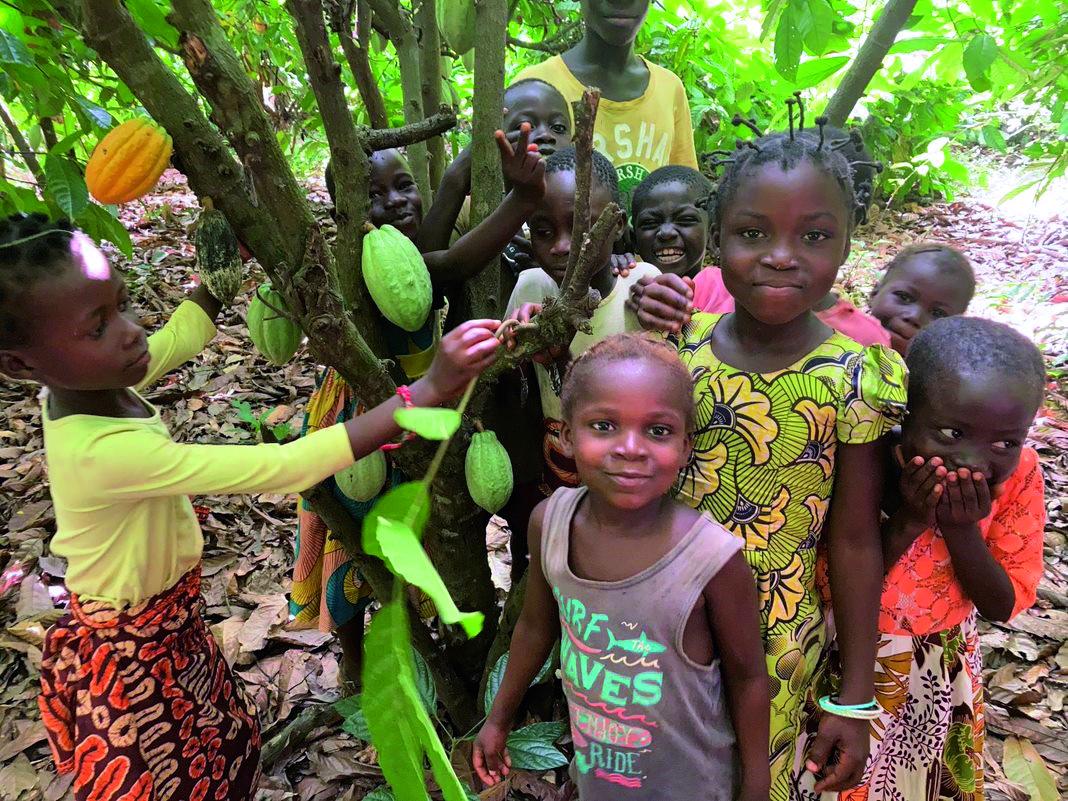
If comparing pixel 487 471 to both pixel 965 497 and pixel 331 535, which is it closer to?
pixel 331 535

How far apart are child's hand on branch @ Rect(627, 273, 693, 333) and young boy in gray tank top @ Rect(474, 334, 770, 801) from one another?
12cm

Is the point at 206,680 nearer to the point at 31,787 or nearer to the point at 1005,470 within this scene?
the point at 31,787

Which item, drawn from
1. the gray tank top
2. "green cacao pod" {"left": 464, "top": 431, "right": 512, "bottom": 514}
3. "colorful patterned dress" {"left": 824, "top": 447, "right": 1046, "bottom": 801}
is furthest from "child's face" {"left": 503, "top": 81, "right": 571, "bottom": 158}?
"colorful patterned dress" {"left": 824, "top": 447, "right": 1046, "bottom": 801}

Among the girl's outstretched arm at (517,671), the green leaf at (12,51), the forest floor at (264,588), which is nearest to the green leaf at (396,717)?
the girl's outstretched arm at (517,671)

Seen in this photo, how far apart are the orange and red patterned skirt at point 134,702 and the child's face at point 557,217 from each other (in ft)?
3.47

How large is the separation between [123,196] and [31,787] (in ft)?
5.80

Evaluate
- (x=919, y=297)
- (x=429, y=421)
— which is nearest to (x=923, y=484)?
(x=919, y=297)

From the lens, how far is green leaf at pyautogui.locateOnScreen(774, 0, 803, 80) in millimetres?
1750

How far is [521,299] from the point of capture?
1642 mm

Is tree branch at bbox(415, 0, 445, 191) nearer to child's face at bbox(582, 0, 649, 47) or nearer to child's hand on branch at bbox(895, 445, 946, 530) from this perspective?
child's face at bbox(582, 0, 649, 47)

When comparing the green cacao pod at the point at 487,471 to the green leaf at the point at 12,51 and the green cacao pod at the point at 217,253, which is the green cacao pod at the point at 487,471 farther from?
the green leaf at the point at 12,51

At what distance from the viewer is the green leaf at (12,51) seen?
1.30 meters

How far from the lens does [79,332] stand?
117 centimetres

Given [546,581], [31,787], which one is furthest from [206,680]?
[31,787]
